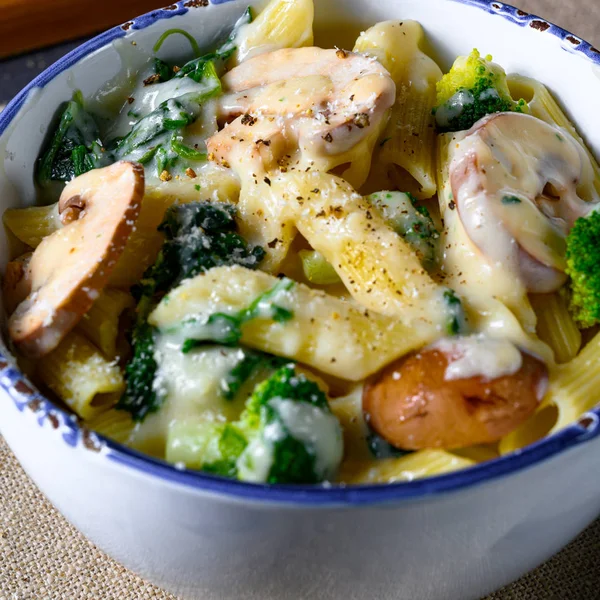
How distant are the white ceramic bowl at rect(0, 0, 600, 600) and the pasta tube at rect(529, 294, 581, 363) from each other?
1.00 ft

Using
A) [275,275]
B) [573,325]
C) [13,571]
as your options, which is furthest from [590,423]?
[13,571]

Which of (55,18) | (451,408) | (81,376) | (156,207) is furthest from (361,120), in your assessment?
(55,18)

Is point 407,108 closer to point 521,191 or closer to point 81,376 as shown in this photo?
point 521,191

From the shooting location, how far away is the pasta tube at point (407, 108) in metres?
1.99

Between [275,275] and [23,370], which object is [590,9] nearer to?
[275,275]

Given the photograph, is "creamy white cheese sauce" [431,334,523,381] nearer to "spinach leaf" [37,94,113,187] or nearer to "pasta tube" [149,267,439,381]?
"pasta tube" [149,267,439,381]

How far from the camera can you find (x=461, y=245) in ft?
5.65

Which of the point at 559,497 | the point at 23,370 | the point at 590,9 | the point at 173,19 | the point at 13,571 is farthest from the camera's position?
the point at 590,9

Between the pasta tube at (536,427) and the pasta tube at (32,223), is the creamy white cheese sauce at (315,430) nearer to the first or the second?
the pasta tube at (536,427)

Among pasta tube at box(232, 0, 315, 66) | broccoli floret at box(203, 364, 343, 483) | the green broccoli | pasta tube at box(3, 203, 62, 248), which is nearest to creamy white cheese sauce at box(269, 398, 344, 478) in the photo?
broccoli floret at box(203, 364, 343, 483)

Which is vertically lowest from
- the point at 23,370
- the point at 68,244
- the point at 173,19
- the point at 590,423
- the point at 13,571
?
the point at 13,571

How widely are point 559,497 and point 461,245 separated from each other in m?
0.56

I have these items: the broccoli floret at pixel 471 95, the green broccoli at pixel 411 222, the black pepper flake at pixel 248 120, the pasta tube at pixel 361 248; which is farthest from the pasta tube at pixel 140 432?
the broccoli floret at pixel 471 95

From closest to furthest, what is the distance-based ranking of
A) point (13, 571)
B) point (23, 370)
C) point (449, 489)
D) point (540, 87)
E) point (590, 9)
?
point (449, 489), point (23, 370), point (13, 571), point (540, 87), point (590, 9)
